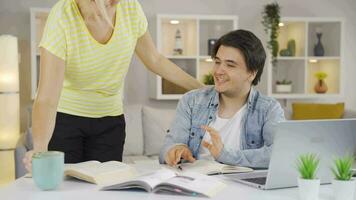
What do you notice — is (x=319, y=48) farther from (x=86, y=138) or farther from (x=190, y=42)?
(x=86, y=138)

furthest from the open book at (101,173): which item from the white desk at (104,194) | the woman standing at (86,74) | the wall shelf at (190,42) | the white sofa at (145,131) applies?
the wall shelf at (190,42)

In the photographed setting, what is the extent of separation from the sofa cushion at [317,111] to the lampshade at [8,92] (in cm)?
235

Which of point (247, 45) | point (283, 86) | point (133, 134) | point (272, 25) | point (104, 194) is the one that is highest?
point (272, 25)

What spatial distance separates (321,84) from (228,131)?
2.77 meters

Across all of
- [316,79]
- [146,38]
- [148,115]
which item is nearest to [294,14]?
[316,79]

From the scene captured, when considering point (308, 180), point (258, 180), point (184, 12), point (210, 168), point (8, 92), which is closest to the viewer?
point (308, 180)

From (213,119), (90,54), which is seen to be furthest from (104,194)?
(213,119)

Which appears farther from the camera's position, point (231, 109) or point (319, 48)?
point (319, 48)

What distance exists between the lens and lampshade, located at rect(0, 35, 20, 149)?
151 inches

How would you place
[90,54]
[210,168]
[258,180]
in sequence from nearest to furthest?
1. [258,180]
2. [210,168]
3. [90,54]

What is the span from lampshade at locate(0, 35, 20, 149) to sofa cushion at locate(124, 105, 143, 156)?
0.85 m

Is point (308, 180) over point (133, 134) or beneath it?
over

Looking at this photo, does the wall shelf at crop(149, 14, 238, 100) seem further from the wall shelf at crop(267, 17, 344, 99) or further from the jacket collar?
the jacket collar

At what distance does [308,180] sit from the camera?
1.32 metres
